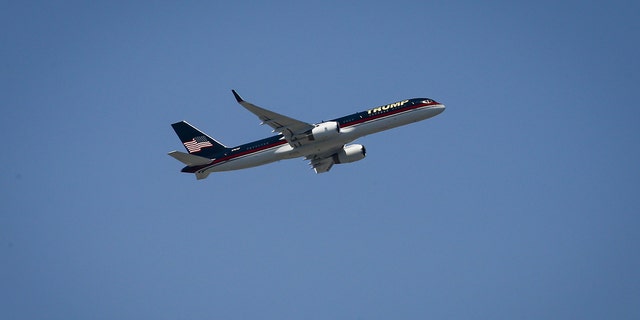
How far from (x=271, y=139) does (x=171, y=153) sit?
9578 mm

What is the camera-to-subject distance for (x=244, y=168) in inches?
2943

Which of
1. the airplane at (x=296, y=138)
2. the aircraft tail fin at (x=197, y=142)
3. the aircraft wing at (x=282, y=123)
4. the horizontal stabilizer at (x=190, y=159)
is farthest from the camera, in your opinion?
the aircraft tail fin at (x=197, y=142)

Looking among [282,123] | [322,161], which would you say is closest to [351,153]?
[322,161]

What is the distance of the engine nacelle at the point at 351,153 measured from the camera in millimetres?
78438

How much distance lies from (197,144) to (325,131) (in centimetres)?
1435

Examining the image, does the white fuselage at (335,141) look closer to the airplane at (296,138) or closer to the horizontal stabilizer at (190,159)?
the airplane at (296,138)

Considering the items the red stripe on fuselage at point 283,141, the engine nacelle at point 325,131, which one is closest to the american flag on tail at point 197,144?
the red stripe on fuselage at point 283,141

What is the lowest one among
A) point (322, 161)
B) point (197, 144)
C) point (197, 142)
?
point (322, 161)

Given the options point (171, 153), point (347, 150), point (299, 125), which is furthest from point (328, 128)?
point (171, 153)

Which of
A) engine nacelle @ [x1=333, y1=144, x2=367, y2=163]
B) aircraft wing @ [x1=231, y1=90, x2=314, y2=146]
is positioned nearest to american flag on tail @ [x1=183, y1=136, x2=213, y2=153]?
aircraft wing @ [x1=231, y1=90, x2=314, y2=146]

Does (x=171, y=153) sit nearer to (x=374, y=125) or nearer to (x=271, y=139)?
(x=271, y=139)

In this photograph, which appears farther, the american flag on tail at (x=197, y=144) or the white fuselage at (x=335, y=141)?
the american flag on tail at (x=197, y=144)

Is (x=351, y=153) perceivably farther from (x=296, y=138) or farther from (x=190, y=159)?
(x=190, y=159)

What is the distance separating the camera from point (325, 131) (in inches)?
2783
